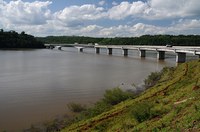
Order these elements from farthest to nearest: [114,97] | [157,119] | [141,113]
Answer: [114,97]
[141,113]
[157,119]

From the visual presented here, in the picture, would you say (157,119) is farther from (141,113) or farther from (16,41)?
(16,41)

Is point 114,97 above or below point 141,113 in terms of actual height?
below

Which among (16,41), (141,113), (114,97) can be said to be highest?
(16,41)

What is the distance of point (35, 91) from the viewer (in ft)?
96.0

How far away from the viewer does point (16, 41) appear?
15412 centimetres

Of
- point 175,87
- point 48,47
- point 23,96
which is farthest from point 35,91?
point 48,47

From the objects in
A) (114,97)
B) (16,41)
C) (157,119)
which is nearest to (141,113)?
(157,119)

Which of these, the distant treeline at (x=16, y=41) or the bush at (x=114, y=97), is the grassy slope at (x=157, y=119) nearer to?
the bush at (x=114, y=97)

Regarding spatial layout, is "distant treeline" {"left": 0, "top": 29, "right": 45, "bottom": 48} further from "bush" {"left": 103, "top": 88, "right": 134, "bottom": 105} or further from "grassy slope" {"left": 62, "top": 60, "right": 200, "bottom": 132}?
"grassy slope" {"left": 62, "top": 60, "right": 200, "bottom": 132}

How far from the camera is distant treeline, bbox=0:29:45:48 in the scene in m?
150

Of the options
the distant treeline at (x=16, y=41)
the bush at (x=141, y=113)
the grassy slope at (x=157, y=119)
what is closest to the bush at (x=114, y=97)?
the grassy slope at (x=157, y=119)

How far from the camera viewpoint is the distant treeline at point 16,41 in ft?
492

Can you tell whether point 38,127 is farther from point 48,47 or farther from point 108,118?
point 48,47

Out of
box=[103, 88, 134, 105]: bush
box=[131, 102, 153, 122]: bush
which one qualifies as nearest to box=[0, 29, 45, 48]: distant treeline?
box=[103, 88, 134, 105]: bush
